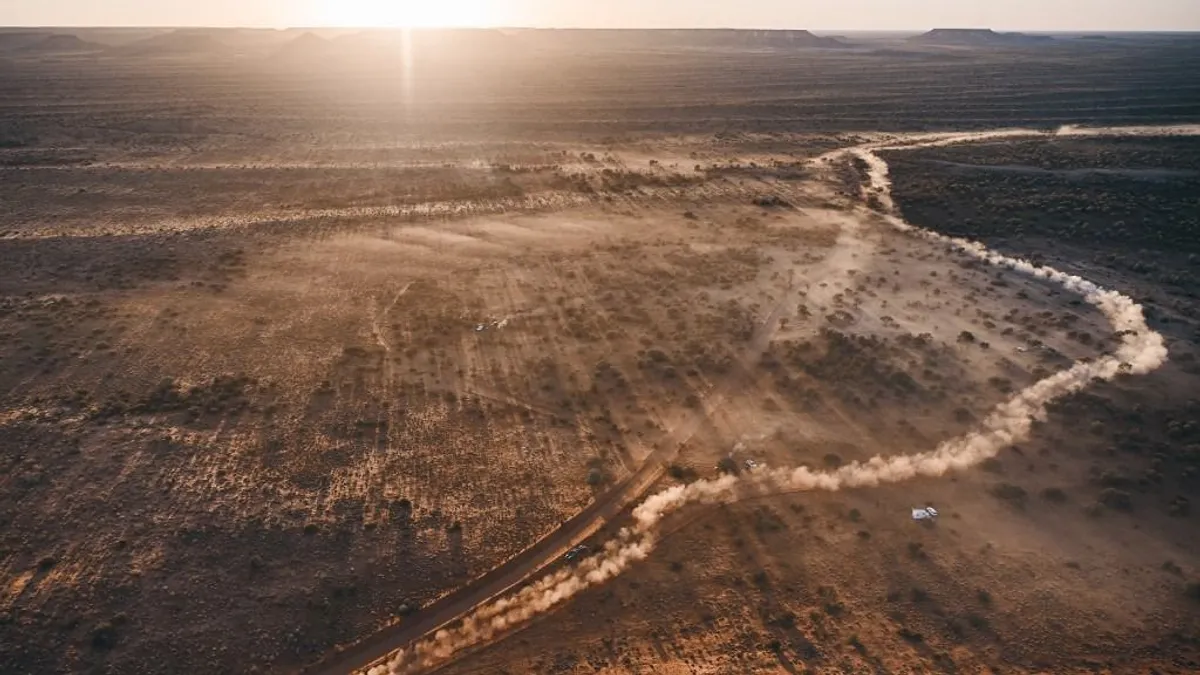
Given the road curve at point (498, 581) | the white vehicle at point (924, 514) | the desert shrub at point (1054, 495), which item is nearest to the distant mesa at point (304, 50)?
the road curve at point (498, 581)

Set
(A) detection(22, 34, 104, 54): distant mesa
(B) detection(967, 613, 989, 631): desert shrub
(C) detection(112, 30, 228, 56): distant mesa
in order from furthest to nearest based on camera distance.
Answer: (A) detection(22, 34, 104, 54): distant mesa → (C) detection(112, 30, 228, 56): distant mesa → (B) detection(967, 613, 989, 631): desert shrub

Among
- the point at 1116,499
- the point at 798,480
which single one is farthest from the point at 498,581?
the point at 1116,499

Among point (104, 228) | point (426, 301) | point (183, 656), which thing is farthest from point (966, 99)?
point (183, 656)

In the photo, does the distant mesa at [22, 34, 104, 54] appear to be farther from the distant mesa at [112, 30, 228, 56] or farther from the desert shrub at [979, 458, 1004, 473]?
the desert shrub at [979, 458, 1004, 473]

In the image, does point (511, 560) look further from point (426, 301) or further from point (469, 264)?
point (469, 264)

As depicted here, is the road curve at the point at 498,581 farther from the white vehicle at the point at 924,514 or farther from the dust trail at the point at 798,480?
the white vehicle at the point at 924,514

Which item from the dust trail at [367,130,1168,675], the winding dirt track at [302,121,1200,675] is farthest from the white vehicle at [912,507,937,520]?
the winding dirt track at [302,121,1200,675]

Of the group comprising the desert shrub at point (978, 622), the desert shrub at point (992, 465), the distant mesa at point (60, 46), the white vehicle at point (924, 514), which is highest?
the distant mesa at point (60, 46)
